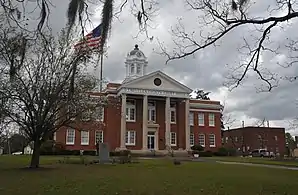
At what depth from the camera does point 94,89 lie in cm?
2889

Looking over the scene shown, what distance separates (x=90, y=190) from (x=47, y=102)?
11.2m

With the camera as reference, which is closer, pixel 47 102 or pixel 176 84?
pixel 47 102

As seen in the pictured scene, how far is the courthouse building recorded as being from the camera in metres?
59.0

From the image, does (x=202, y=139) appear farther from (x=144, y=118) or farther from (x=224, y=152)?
(x=144, y=118)

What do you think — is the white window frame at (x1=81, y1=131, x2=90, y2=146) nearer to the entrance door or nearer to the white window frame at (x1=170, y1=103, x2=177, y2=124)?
the entrance door

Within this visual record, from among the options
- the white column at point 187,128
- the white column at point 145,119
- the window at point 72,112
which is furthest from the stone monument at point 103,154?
the white column at point 187,128

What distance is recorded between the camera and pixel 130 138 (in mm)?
60938

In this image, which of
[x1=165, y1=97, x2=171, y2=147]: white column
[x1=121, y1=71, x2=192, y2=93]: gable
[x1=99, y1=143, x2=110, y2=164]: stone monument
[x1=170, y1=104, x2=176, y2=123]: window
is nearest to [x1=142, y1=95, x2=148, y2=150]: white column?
[x1=121, y1=71, x2=192, y2=93]: gable

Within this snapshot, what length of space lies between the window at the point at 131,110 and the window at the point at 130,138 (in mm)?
2083

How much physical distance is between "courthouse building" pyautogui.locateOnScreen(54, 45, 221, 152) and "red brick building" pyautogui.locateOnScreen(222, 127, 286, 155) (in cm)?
2929

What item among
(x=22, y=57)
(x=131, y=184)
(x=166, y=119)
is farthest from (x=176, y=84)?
(x=22, y=57)

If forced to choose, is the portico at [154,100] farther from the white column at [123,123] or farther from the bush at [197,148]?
the bush at [197,148]

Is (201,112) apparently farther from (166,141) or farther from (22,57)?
(22,57)

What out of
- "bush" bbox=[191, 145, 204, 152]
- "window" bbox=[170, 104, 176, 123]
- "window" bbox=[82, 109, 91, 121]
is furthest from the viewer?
"window" bbox=[170, 104, 176, 123]
